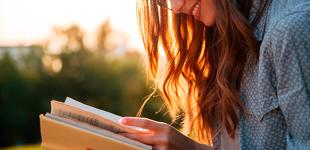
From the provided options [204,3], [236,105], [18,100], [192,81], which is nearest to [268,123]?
[236,105]

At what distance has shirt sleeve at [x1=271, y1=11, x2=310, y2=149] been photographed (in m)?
2.04

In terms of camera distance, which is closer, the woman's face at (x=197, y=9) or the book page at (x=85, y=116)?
the book page at (x=85, y=116)

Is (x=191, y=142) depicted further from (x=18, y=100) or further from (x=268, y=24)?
(x=18, y=100)

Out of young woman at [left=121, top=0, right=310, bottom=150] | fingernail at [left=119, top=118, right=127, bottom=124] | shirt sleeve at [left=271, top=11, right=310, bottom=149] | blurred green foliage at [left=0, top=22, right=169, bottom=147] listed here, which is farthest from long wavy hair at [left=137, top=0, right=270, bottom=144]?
blurred green foliage at [left=0, top=22, right=169, bottom=147]

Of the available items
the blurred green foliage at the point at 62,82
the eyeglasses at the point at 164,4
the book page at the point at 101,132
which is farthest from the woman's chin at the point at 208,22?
the blurred green foliage at the point at 62,82

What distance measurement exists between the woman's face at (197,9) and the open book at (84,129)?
0.41 m

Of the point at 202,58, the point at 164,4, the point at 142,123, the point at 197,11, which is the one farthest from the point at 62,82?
the point at 142,123

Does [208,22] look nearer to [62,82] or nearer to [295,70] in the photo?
[295,70]

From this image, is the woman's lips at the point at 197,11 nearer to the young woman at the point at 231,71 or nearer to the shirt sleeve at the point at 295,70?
the young woman at the point at 231,71

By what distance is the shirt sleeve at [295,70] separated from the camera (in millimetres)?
2035

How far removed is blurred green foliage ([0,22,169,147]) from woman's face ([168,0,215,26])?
11356 millimetres

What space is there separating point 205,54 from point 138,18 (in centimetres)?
27

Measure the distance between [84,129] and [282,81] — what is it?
57 cm

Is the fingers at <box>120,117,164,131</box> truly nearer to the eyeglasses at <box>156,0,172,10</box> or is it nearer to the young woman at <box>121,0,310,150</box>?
the young woman at <box>121,0,310,150</box>
